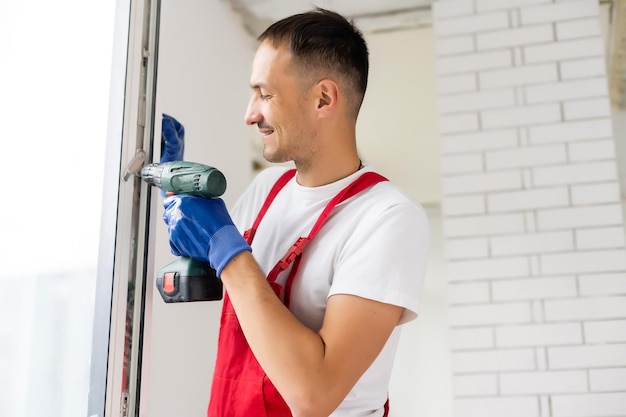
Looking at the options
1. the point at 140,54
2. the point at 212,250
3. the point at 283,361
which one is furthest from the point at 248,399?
the point at 140,54

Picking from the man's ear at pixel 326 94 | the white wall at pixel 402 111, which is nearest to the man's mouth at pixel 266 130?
the man's ear at pixel 326 94

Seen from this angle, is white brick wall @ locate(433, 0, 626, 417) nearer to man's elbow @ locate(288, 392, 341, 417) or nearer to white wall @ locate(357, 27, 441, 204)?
white wall @ locate(357, 27, 441, 204)

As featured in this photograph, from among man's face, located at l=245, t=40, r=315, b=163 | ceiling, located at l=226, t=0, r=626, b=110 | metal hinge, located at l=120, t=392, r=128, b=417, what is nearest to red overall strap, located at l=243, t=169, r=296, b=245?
man's face, located at l=245, t=40, r=315, b=163

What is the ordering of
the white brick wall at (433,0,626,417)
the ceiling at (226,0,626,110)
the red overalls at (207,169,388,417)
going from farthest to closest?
the ceiling at (226,0,626,110) < the white brick wall at (433,0,626,417) < the red overalls at (207,169,388,417)

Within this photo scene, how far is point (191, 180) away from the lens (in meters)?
1.11

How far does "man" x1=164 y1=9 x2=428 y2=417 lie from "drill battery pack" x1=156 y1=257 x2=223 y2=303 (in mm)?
Result: 28

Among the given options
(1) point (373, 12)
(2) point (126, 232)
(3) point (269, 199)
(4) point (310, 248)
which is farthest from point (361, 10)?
(2) point (126, 232)

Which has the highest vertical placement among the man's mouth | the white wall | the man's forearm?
the white wall

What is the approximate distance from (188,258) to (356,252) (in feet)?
1.04

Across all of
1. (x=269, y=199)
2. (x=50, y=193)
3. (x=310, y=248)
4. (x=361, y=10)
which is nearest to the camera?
(x=310, y=248)

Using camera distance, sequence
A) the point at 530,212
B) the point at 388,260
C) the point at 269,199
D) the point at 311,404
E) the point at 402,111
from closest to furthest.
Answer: the point at 311,404
the point at 388,260
the point at 269,199
the point at 530,212
the point at 402,111

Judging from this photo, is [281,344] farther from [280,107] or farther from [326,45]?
[326,45]

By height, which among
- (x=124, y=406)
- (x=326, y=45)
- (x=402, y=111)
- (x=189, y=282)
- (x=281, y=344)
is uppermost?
(x=402, y=111)

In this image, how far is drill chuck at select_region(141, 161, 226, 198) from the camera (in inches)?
43.6
